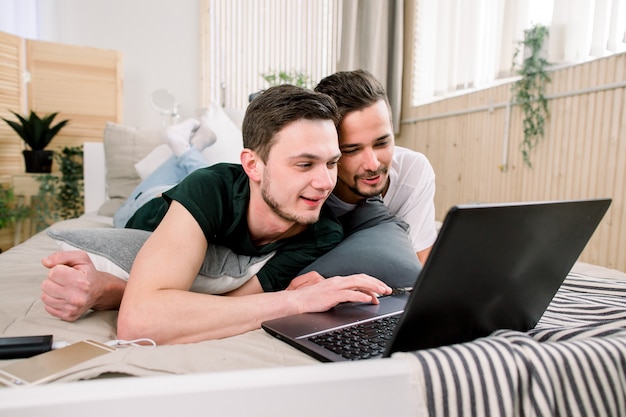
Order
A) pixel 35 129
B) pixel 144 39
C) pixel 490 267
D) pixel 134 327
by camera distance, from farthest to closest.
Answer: pixel 144 39, pixel 35 129, pixel 134 327, pixel 490 267

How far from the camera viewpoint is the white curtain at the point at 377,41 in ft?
12.7

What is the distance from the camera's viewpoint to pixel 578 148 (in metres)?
2.28

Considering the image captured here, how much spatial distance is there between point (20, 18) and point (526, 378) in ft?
14.7

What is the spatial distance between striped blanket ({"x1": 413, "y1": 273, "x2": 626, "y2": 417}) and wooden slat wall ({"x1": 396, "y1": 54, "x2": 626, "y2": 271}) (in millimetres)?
1913

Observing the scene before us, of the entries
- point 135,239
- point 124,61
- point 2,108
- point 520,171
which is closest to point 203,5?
point 124,61

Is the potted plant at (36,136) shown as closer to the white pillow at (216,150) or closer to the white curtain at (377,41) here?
the white pillow at (216,150)

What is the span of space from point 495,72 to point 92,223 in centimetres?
231

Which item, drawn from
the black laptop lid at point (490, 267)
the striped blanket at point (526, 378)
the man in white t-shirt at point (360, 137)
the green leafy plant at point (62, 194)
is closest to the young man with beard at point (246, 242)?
the man in white t-shirt at point (360, 137)

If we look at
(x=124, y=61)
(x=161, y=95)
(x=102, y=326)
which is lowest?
A: (x=102, y=326)

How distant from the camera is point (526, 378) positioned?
0.46 metres

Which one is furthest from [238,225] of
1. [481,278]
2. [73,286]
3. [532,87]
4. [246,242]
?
[532,87]

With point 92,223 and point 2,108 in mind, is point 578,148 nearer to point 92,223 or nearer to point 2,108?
point 92,223

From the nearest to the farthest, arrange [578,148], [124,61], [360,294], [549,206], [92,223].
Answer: [549,206]
[360,294]
[92,223]
[578,148]
[124,61]

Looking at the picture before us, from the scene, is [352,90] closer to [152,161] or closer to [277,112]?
[277,112]
